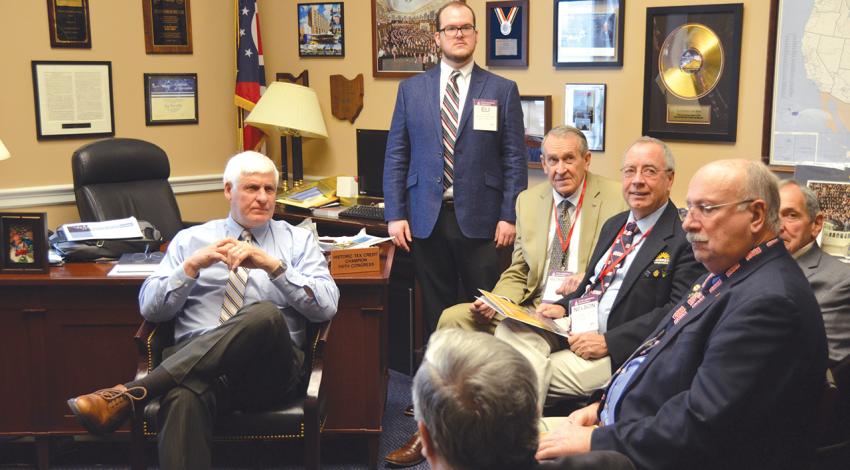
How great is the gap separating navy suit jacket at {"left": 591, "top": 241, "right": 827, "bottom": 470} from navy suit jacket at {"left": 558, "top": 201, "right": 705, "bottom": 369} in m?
0.68

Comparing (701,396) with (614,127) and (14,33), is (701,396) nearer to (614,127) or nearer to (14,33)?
(614,127)

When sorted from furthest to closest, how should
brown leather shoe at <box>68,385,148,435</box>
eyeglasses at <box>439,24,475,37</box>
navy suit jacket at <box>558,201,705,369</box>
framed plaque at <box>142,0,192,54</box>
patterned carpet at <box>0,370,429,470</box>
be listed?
1. framed plaque at <box>142,0,192,54</box>
2. eyeglasses at <box>439,24,475,37</box>
3. patterned carpet at <box>0,370,429,470</box>
4. navy suit jacket at <box>558,201,705,369</box>
5. brown leather shoe at <box>68,385,148,435</box>

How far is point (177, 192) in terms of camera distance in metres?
5.52

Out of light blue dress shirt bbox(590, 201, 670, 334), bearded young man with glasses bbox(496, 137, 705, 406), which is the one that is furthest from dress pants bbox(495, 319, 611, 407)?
light blue dress shirt bbox(590, 201, 670, 334)

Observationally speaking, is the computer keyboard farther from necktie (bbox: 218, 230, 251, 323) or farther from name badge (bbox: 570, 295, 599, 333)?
name badge (bbox: 570, 295, 599, 333)

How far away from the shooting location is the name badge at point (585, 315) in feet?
9.80

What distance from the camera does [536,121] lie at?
4.52m

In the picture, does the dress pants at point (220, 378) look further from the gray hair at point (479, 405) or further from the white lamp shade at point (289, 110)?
the white lamp shade at point (289, 110)

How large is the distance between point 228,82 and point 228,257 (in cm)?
310

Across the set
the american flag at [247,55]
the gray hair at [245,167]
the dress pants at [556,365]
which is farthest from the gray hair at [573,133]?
the american flag at [247,55]

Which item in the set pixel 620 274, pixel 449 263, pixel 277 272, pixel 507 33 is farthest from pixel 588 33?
pixel 277 272

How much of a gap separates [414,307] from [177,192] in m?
1.98

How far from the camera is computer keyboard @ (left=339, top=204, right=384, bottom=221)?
179 inches

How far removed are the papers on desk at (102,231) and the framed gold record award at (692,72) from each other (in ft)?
7.83
